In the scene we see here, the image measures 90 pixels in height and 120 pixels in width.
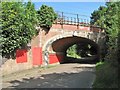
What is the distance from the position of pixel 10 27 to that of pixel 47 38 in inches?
329

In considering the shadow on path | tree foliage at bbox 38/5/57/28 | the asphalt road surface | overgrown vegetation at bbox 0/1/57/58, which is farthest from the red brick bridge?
the shadow on path

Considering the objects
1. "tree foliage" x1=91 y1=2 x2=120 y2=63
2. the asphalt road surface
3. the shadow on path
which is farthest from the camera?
the asphalt road surface

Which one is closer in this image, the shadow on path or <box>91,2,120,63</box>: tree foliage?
<box>91,2,120,63</box>: tree foliage

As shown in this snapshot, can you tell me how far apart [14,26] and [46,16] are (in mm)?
6553

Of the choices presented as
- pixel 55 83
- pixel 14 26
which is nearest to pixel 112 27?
pixel 55 83

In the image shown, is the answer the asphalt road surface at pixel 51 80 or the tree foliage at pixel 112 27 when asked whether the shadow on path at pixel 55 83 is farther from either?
the tree foliage at pixel 112 27

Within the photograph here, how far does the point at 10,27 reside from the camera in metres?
20.2

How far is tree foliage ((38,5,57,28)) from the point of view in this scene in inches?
1044

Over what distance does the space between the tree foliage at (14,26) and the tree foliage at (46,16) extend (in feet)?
14.2

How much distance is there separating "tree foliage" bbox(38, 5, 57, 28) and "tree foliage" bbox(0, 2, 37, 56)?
432 centimetres

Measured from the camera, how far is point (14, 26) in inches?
803

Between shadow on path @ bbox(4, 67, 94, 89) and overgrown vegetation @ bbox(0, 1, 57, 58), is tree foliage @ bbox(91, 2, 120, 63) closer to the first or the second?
shadow on path @ bbox(4, 67, 94, 89)

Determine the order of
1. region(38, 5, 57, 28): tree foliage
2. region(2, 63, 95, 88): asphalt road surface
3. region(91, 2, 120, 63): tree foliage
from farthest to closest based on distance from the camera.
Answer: region(38, 5, 57, 28): tree foliage, region(2, 63, 95, 88): asphalt road surface, region(91, 2, 120, 63): tree foliage

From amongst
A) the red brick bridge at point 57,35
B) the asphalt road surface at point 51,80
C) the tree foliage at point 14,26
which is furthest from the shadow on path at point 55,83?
the red brick bridge at point 57,35
